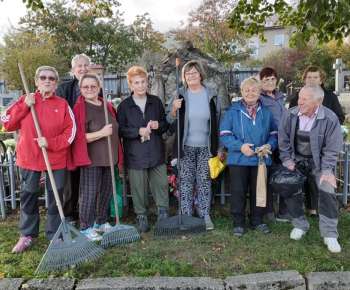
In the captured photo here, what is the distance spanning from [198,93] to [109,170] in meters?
1.34

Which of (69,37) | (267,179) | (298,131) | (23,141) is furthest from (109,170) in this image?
(69,37)

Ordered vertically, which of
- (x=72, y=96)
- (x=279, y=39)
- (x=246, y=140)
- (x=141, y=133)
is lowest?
(x=246, y=140)

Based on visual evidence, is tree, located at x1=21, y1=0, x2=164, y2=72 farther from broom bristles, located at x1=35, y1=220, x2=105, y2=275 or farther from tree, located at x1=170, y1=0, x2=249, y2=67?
broom bristles, located at x1=35, y1=220, x2=105, y2=275

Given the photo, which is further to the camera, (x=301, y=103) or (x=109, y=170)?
(x=109, y=170)

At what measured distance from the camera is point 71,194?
4156 mm

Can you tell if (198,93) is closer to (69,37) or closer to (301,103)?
(301,103)

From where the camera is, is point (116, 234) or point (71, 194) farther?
point (71, 194)

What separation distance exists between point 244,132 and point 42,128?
6.91 feet

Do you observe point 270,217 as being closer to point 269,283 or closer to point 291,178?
point 291,178

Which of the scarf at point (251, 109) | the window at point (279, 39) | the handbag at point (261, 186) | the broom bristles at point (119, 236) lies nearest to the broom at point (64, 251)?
the broom bristles at point (119, 236)

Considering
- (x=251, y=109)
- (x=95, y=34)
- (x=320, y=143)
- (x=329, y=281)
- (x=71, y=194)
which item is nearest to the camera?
(x=329, y=281)

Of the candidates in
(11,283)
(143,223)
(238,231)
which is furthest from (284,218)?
(11,283)

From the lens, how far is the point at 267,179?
13.2 ft

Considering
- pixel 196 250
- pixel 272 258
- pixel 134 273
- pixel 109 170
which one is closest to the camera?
pixel 134 273
